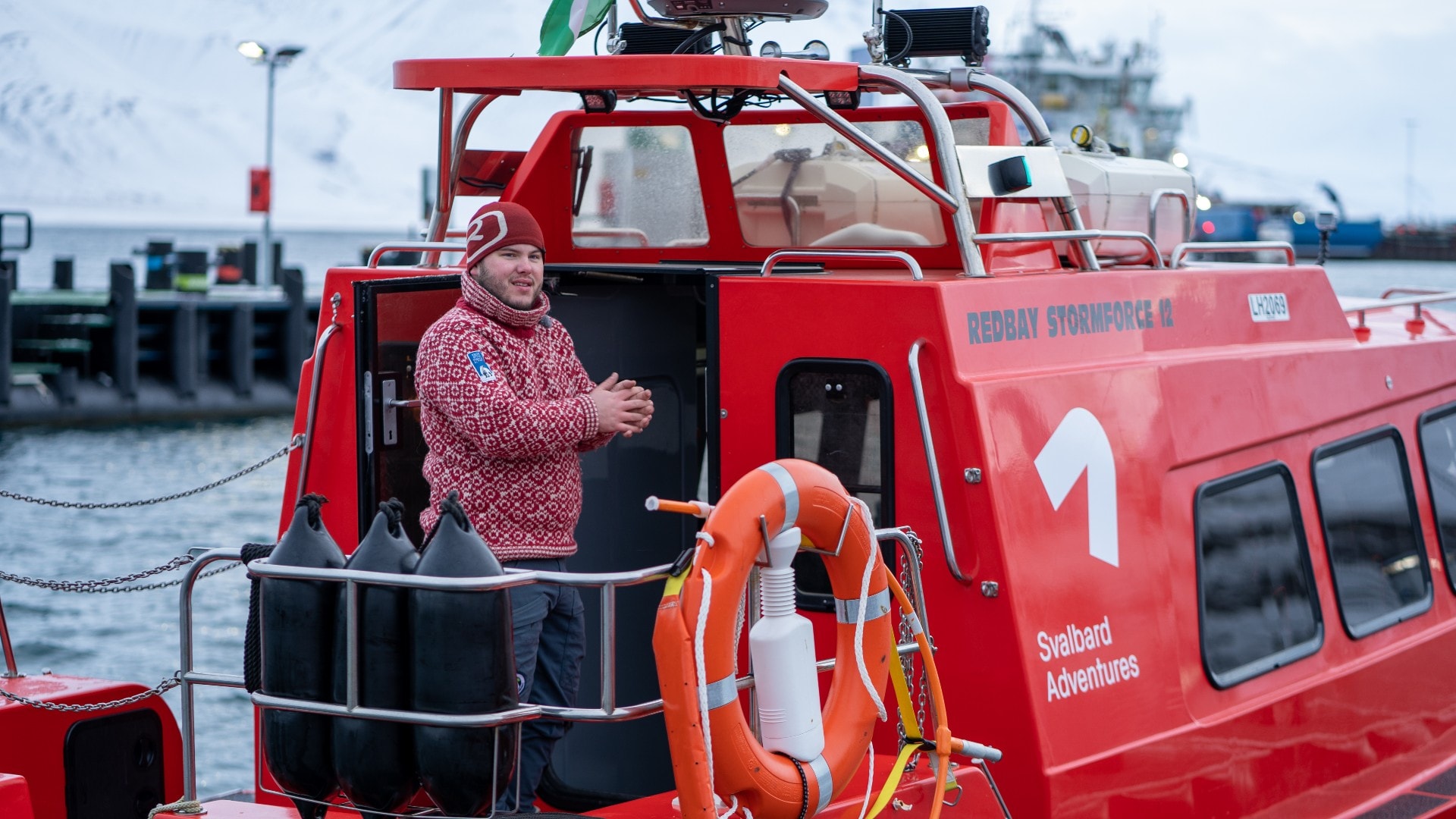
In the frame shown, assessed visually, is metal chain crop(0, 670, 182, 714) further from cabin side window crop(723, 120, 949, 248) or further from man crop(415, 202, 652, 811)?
cabin side window crop(723, 120, 949, 248)

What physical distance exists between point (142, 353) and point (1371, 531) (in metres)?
22.4

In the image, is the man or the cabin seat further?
the cabin seat

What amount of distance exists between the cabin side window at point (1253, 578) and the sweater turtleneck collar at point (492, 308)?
6.54 feet

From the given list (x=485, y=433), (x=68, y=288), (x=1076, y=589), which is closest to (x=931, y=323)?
(x=1076, y=589)

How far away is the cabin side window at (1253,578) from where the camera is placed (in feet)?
14.7

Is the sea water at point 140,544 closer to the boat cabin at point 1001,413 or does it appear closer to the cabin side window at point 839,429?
the boat cabin at point 1001,413

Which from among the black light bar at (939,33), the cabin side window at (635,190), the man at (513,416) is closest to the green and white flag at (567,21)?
the cabin side window at (635,190)

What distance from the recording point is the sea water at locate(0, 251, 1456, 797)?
11.9 metres

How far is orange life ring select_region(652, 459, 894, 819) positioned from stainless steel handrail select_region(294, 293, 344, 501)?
1.69m

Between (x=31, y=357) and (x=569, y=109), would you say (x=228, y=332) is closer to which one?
(x=31, y=357)

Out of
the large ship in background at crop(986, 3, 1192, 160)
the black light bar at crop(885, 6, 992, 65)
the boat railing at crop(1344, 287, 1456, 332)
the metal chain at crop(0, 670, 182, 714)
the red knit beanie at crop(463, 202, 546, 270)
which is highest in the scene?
the large ship in background at crop(986, 3, 1192, 160)

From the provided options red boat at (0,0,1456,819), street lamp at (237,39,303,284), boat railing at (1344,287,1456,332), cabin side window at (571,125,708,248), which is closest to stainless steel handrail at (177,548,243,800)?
red boat at (0,0,1456,819)

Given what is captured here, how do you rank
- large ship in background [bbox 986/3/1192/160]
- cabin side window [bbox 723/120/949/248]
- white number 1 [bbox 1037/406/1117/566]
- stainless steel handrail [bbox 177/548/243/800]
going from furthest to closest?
large ship in background [bbox 986/3/1192/160] < cabin side window [bbox 723/120/949/248] < white number 1 [bbox 1037/406/1117/566] < stainless steel handrail [bbox 177/548/243/800]

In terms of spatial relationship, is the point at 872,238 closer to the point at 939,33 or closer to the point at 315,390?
the point at 939,33
